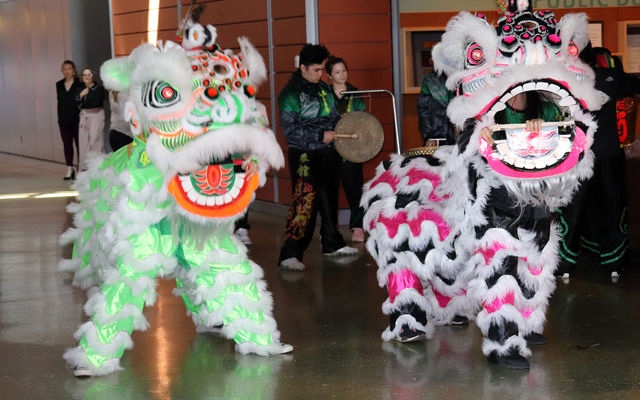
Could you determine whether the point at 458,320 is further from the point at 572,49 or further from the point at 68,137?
the point at 68,137

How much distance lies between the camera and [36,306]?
6000 millimetres

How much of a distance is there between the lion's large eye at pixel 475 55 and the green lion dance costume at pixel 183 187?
92 centimetres

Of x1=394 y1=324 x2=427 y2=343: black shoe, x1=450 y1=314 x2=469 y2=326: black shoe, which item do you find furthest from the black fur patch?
x1=450 y1=314 x2=469 y2=326: black shoe

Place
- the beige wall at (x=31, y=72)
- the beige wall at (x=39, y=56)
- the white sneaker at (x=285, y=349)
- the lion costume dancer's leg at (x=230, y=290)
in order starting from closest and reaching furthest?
the lion costume dancer's leg at (x=230, y=290)
the white sneaker at (x=285, y=349)
the beige wall at (x=39, y=56)
the beige wall at (x=31, y=72)

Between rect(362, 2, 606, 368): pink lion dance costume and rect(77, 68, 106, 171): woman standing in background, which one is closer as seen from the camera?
rect(362, 2, 606, 368): pink lion dance costume

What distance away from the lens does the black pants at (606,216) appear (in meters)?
6.40

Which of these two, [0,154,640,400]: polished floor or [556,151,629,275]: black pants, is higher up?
[556,151,629,275]: black pants

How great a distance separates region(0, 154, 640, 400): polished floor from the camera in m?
4.16

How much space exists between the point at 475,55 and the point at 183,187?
1368 millimetres

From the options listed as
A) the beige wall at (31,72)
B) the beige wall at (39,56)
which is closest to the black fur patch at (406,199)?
the beige wall at (39,56)

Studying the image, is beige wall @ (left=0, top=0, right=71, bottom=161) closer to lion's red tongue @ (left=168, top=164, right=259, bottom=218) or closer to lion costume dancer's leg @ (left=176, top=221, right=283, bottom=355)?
lion costume dancer's leg @ (left=176, top=221, right=283, bottom=355)

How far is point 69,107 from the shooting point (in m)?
13.7

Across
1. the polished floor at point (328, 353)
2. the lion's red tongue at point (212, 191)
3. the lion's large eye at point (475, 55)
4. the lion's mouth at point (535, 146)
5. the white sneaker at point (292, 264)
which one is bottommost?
the polished floor at point (328, 353)

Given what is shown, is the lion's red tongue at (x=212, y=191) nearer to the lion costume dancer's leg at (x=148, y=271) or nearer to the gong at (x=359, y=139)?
the lion costume dancer's leg at (x=148, y=271)
